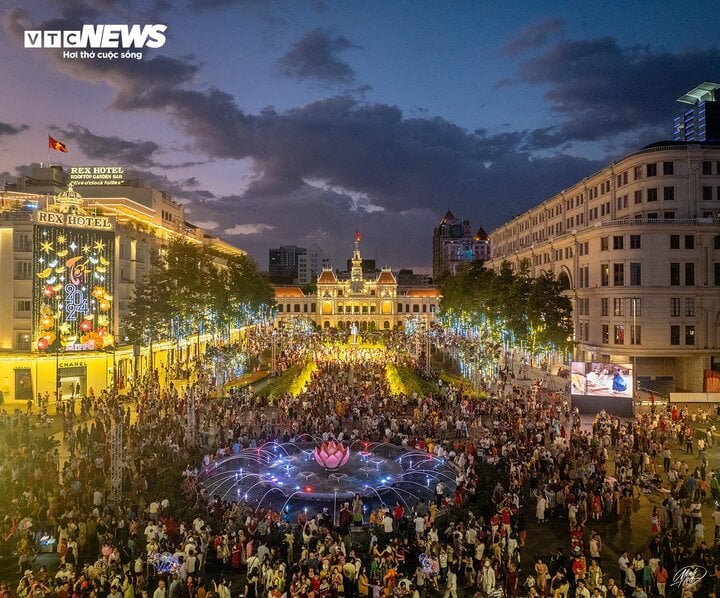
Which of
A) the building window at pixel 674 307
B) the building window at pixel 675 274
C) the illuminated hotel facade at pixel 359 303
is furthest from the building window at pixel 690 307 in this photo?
the illuminated hotel facade at pixel 359 303

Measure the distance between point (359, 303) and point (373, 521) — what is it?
13772 cm

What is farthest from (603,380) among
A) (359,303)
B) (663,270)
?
(359,303)

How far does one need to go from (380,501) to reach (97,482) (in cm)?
1150

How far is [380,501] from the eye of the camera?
876 inches

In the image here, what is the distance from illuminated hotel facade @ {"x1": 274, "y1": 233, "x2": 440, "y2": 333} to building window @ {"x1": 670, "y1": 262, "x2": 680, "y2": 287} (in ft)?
338

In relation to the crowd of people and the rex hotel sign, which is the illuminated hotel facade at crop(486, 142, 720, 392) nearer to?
the crowd of people

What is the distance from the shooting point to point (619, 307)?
52.5m

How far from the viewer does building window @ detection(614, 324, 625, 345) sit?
2037 inches

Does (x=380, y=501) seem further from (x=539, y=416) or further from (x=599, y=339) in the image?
(x=599, y=339)

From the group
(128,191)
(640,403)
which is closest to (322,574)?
(640,403)

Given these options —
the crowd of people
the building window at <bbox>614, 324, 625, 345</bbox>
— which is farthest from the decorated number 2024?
the building window at <bbox>614, 324, 625, 345</bbox>

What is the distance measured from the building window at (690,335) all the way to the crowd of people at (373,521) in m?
20.5
